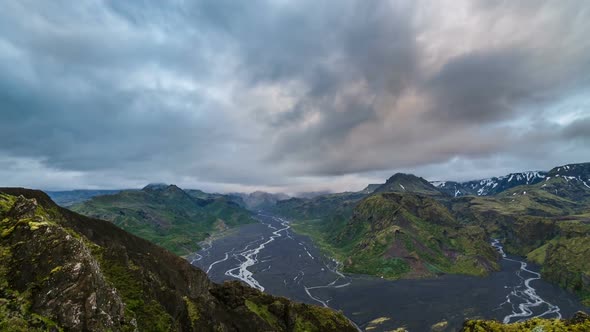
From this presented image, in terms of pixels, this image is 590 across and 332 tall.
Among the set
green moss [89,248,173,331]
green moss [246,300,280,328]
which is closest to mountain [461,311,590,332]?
green moss [89,248,173,331]

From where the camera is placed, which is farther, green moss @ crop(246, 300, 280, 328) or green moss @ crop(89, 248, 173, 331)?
green moss @ crop(246, 300, 280, 328)

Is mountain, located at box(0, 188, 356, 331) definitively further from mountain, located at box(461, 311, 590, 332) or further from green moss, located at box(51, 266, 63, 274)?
mountain, located at box(461, 311, 590, 332)

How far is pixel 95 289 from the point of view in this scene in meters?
32.5

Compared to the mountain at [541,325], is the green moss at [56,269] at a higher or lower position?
higher

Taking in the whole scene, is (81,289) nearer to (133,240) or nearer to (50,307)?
(50,307)

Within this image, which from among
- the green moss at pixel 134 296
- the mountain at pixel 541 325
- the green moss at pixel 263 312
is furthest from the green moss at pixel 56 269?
the mountain at pixel 541 325

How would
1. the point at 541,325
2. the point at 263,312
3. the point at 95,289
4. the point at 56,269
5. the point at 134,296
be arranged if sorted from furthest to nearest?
the point at 263,312 < the point at 134,296 < the point at 541,325 < the point at 95,289 < the point at 56,269

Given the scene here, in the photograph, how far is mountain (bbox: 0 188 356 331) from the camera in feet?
97.7

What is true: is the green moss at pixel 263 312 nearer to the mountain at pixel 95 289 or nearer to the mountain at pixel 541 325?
the mountain at pixel 95 289

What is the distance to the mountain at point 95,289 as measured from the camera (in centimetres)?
2977

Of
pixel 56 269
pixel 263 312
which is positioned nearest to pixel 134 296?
pixel 56 269

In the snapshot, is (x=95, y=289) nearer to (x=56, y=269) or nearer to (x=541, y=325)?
(x=56, y=269)

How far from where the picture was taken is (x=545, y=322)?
42.5 meters

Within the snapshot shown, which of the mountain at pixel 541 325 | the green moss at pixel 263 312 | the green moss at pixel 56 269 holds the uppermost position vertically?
the green moss at pixel 56 269
